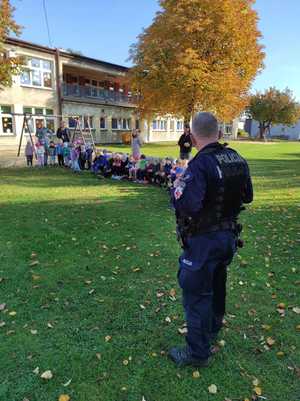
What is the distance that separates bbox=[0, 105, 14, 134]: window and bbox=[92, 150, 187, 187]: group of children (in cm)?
1487

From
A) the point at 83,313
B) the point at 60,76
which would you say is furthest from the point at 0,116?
the point at 83,313

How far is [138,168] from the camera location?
478 inches

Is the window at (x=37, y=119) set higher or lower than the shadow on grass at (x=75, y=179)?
higher

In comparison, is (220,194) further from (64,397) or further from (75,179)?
(75,179)

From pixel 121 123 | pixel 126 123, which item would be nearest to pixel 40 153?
pixel 121 123

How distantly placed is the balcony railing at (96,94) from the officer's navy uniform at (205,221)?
95.4 feet

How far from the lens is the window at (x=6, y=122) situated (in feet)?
84.0

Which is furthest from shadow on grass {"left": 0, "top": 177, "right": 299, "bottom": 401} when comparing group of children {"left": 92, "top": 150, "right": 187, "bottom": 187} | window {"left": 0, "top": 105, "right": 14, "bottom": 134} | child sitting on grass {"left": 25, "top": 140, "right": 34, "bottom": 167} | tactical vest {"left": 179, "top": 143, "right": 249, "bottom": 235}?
window {"left": 0, "top": 105, "right": 14, "bottom": 134}

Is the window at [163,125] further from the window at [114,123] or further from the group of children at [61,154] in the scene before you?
the group of children at [61,154]

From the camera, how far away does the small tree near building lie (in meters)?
57.4

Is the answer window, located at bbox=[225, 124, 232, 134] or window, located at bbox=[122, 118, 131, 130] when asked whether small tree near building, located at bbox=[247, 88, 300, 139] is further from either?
window, located at bbox=[122, 118, 131, 130]

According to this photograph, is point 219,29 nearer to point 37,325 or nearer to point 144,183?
point 144,183

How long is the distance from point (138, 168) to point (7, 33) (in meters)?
7.77

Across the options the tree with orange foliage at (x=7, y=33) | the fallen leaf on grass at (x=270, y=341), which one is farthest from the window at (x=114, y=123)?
the fallen leaf on grass at (x=270, y=341)
